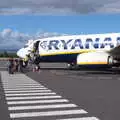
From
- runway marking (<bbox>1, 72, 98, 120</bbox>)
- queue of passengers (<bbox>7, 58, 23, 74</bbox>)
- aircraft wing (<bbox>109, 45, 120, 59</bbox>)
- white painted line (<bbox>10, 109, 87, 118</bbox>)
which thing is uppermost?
aircraft wing (<bbox>109, 45, 120, 59</bbox>)

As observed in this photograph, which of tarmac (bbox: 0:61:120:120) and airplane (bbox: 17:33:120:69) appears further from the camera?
airplane (bbox: 17:33:120:69)

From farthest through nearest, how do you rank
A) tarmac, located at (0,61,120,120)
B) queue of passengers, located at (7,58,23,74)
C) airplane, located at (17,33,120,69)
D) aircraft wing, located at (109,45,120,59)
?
queue of passengers, located at (7,58,23,74) < aircraft wing, located at (109,45,120,59) < airplane, located at (17,33,120,69) < tarmac, located at (0,61,120,120)

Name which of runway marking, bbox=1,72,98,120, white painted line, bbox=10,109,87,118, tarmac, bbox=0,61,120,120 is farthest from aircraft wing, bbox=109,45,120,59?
white painted line, bbox=10,109,87,118

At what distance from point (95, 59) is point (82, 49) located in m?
3.89

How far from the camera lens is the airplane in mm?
33031

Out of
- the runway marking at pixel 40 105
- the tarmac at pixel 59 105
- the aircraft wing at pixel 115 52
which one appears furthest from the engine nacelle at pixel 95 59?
the runway marking at pixel 40 105

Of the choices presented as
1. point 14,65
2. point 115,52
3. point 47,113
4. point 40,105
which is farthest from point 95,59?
point 47,113

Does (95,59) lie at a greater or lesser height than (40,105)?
greater

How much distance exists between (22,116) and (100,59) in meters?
21.5

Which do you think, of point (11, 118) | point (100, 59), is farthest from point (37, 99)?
point (100, 59)

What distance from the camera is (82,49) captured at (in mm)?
36500

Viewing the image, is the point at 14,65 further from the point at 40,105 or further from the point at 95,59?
the point at 40,105

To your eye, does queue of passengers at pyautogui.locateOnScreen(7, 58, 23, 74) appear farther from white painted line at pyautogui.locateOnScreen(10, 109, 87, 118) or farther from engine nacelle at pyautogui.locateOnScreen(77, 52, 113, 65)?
white painted line at pyautogui.locateOnScreen(10, 109, 87, 118)

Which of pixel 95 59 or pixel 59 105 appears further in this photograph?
pixel 95 59
